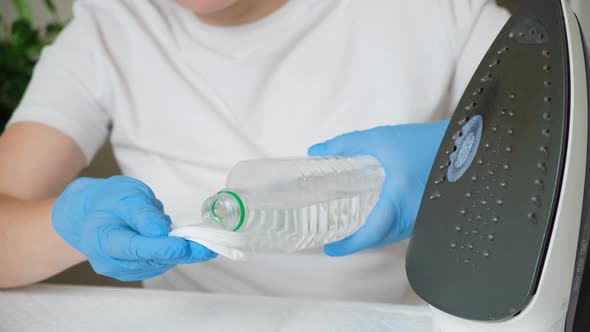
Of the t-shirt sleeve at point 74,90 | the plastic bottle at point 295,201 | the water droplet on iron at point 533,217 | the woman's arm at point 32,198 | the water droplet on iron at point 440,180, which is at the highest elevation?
the water droplet on iron at point 533,217

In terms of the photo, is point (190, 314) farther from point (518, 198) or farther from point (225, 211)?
Result: point (518, 198)

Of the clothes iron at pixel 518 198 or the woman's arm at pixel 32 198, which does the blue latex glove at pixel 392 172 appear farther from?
the woman's arm at pixel 32 198

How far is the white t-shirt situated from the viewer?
3.15ft

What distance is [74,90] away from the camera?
40.1 inches

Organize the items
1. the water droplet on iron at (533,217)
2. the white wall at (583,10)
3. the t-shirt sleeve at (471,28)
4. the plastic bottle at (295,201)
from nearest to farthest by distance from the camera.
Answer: the water droplet on iron at (533,217), the plastic bottle at (295,201), the white wall at (583,10), the t-shirt sleeve at (471,28)

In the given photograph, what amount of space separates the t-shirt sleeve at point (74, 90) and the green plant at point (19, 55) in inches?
19.2

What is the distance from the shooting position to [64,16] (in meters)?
1.74

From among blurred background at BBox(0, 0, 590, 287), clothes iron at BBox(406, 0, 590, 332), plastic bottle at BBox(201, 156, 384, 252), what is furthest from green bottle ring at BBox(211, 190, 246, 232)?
blurred background at BBox(0, 0, 590, 287)

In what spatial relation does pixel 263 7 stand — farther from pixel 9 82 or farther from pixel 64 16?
pixel 64 16

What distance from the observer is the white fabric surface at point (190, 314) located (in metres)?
0.67

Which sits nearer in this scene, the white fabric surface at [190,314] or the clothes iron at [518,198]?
the clothes iron at [518,198]

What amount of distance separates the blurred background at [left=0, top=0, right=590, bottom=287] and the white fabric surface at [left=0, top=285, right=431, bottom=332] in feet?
2.82

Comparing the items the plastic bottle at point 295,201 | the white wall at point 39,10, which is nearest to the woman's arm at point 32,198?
the plastic bottle at point 295,201

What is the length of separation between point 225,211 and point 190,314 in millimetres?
231
